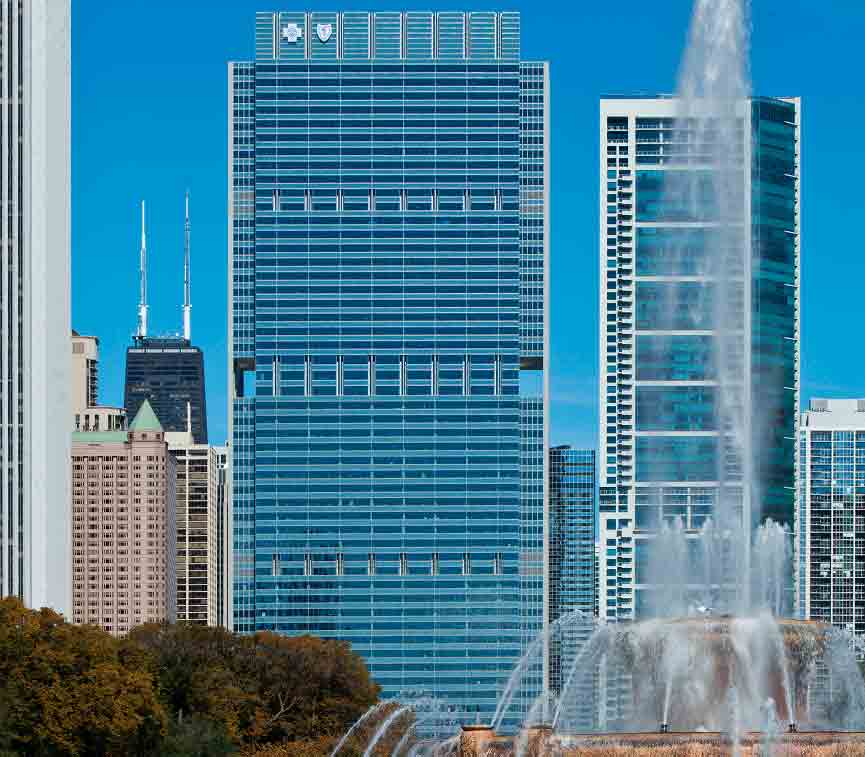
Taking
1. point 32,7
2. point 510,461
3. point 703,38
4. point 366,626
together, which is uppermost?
point 32,7

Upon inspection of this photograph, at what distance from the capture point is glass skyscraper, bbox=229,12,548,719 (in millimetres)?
175000

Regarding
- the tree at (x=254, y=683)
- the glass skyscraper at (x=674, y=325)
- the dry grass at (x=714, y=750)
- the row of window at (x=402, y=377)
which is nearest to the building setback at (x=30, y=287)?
the row of window at (x=402, y=377)

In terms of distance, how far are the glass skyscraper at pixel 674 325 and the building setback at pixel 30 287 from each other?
62.8 m

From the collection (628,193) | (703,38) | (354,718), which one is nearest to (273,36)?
(628,193)

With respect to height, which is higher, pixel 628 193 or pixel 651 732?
pixel 628 193

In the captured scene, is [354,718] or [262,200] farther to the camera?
[262,200]

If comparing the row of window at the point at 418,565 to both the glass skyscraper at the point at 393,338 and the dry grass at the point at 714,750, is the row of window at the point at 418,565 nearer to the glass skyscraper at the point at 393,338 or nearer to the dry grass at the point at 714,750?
the glass skyscraper at the point at 393,338

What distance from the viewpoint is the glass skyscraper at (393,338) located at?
574ft

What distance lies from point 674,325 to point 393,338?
956 inches

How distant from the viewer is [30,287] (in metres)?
132

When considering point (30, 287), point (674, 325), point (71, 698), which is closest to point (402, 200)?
point (674, 325)

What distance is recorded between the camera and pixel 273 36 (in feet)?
580

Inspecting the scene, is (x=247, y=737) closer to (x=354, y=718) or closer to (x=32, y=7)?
Answer: (x=354, y=718)

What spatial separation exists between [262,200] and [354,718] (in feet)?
325
